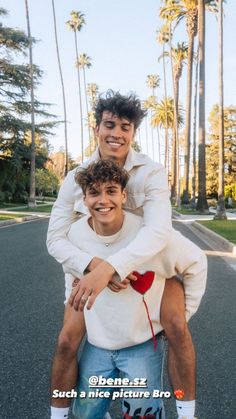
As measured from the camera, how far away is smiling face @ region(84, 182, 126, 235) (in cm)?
256

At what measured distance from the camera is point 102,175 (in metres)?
2.56

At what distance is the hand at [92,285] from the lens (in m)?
2.33

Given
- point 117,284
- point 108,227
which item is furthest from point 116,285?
point 108,227

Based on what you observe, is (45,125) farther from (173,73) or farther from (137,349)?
(137,349)

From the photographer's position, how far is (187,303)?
9.07 ft

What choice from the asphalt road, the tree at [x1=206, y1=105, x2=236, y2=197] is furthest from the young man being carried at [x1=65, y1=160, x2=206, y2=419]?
the tree at [x1=206, y1=105, x2=236, y2=197]

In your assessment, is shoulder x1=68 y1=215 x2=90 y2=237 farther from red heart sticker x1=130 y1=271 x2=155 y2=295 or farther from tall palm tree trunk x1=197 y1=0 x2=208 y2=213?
tall palm tree trunk x1=197 y1=0 x2=208 y2=213

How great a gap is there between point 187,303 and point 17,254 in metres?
9.29

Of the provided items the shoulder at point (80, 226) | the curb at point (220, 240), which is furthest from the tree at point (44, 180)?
the shoulder at point (80, 226)

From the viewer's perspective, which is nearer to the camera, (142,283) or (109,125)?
(142,283)

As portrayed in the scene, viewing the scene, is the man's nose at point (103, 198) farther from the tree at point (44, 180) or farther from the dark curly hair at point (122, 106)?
the tree at point (44, 180)

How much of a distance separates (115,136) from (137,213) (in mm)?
541

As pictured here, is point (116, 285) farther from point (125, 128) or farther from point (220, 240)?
point (220, 240)

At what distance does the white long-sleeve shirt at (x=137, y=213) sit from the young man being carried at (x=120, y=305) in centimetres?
11
